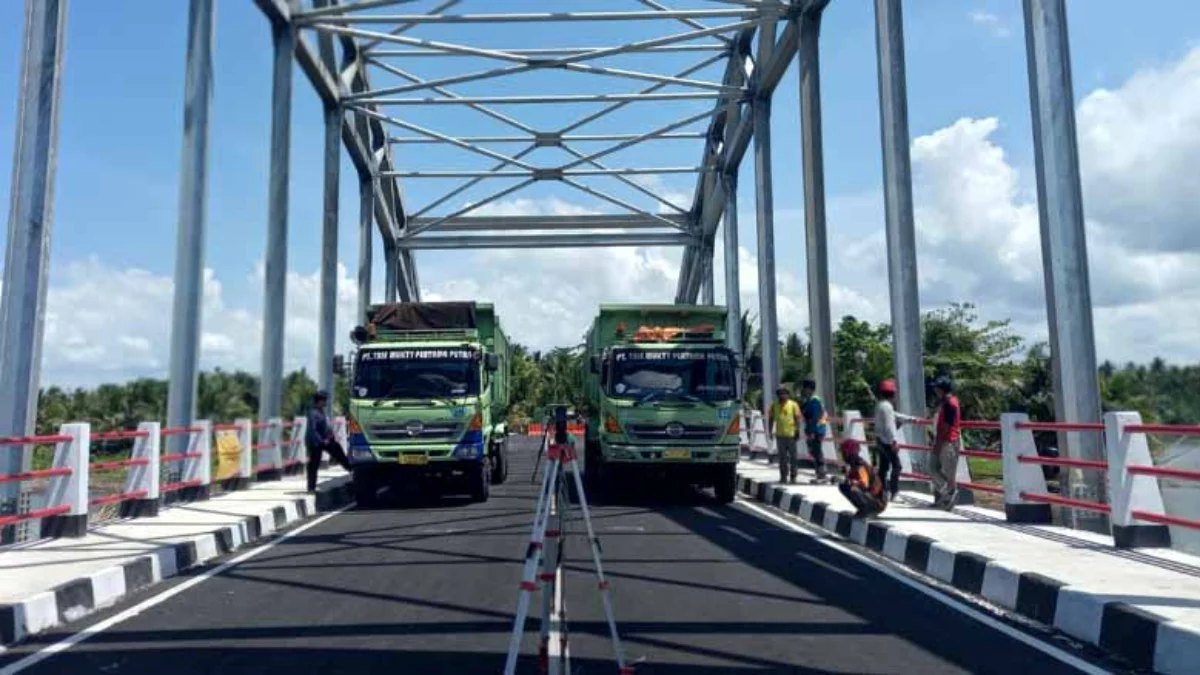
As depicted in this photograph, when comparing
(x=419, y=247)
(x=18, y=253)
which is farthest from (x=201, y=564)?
(x=419, y=247)

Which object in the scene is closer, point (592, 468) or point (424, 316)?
point (424, 316)

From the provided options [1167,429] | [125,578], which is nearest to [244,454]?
[125,578]

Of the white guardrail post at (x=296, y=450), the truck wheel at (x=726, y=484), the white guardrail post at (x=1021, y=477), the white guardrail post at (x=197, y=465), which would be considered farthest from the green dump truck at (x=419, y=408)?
the white guardrail post at (x=1021, y=477)

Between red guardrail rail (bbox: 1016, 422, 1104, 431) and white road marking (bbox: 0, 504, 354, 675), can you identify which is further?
red guardrail rail (bbox: 1016, 422, 1104, 431)

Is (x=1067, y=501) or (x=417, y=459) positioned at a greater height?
(x=417, y=459)

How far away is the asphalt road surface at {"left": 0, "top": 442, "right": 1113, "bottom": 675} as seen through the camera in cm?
555

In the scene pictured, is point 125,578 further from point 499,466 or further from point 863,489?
point 499,466

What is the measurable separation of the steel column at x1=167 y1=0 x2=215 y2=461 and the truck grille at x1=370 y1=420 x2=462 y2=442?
2995 millimetres

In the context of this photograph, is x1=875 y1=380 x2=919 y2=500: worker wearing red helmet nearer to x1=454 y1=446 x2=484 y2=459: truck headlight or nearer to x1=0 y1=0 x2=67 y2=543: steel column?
x1=454 y1=446 x2=484 y2=459: truck headlight

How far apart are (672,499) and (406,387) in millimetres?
4383

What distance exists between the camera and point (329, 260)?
23469 mm

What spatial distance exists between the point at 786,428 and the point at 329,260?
12.3 m

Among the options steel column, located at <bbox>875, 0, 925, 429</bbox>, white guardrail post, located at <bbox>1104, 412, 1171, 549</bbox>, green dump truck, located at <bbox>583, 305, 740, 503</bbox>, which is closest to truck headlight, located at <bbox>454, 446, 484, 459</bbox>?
green dump truck, located at <bbox>583, 305, 740, 503</bbox>

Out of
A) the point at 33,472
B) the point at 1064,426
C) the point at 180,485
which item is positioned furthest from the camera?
the point at 180,485
